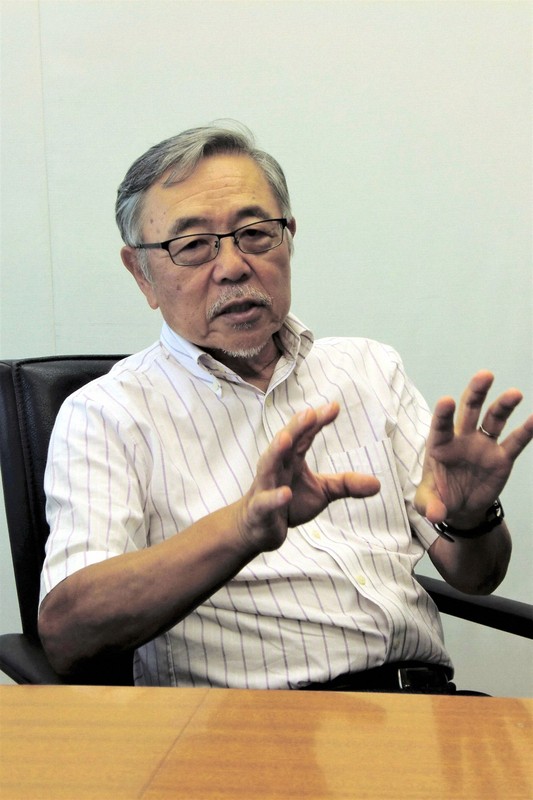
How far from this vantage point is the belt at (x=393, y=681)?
4.38ft

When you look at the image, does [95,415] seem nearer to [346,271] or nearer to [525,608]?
[525,608]

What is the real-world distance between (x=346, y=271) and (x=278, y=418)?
2.88 feet

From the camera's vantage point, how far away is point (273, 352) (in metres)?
1.64

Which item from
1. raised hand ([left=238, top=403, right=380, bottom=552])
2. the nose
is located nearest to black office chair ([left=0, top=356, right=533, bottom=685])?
the nose

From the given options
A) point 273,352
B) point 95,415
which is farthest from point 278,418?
point 95,415

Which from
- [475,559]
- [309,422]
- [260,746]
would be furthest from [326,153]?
[260,746]

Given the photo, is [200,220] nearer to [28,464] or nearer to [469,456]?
[28,464]

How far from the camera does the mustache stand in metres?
1.51

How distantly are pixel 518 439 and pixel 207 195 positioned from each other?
72cm

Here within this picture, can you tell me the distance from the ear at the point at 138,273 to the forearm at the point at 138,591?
0.60 m

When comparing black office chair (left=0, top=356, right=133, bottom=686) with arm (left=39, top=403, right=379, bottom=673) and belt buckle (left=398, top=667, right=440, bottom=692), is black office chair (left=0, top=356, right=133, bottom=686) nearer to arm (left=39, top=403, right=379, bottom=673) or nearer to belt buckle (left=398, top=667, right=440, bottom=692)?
arm (left=39, top=403, right=379, bottom=673)

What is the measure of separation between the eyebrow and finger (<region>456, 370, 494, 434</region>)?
603 millimetres

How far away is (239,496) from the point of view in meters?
1.43

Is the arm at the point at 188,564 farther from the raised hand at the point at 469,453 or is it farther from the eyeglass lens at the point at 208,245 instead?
the eyeglass lens at the point at 208,245
